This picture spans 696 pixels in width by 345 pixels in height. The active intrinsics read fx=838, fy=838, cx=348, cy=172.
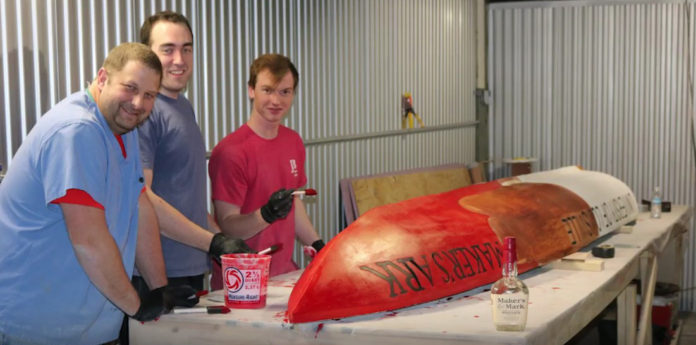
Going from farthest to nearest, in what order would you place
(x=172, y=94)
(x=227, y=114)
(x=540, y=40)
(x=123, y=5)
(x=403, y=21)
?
(x=540, y=40) → (x=403, y=21) → (x=227, y=114) → (x=123, y=5) → (x=172, y=94)

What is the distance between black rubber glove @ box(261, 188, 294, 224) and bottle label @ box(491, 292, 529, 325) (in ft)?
3.25

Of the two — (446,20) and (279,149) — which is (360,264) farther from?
(446,20)

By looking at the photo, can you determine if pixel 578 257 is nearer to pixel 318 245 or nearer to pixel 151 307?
pixel 318 245

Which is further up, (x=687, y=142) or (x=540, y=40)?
(x=540, y=40)

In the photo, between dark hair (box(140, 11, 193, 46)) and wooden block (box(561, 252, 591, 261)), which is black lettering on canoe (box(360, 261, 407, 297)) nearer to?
wooden block (box(561, 252, 591, 261))

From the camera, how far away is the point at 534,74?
7598mm

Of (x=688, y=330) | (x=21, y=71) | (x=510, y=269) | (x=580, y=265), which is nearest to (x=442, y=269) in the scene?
(x=510, y=269)

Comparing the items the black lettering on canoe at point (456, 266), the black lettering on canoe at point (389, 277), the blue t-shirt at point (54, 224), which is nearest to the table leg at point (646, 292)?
the black lettering on canoe at point (456, 266)

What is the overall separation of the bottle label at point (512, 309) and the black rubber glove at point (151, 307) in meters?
0.94

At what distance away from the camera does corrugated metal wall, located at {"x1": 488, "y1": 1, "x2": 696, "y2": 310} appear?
23.6ft

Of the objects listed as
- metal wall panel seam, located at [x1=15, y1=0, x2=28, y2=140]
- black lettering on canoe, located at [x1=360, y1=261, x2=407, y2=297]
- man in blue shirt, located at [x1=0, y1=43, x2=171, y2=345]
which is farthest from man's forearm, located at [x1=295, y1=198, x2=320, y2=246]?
man in blue shirt, located at [x1=0, y1=43, x2=171, y2=345]

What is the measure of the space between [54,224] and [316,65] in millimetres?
2969

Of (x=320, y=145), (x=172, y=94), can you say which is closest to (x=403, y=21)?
(x=320, y=145)

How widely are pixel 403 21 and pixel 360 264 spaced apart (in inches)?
153
